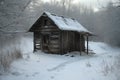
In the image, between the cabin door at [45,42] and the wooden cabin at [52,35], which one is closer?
the wooden cabin at [52,35]

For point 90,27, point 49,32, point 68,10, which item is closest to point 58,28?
point 49,32

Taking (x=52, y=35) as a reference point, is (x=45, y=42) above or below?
below

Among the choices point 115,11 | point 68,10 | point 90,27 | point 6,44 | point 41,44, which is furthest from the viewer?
point 68,10

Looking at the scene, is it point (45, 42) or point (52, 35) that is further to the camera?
point (45, 42)

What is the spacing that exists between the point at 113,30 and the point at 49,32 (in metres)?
26.5

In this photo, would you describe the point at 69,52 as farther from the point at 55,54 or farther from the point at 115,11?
the point at 115,11

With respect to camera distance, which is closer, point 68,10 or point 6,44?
point 6,44

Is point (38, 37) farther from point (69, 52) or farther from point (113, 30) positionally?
point (113, 30)

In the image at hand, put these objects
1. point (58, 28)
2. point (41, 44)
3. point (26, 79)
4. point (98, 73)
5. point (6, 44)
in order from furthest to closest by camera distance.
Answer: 1. point (6, 44)
2. point (41, 44)
3. point (58, 28)
4. point (98, 73)
5. point (26, 79)

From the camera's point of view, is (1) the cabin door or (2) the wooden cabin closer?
(2) the wooden cabin

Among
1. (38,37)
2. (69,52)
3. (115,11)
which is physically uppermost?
(115,11)

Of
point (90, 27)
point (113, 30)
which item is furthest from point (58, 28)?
point (90, 27)

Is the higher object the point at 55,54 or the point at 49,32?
the point at 49,32

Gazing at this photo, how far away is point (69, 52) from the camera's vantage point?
27.1 meters
